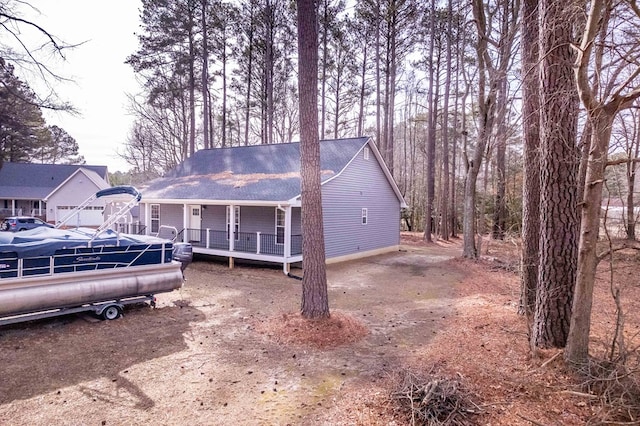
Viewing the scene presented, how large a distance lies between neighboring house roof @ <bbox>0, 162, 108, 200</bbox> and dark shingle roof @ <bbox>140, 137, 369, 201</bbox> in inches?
776

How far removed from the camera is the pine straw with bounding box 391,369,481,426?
11.5 feet

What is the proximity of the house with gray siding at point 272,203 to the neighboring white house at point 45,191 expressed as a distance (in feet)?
58.3

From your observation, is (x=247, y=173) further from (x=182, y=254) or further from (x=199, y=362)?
(x=199, y=362)

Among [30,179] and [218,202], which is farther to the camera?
[30,179]

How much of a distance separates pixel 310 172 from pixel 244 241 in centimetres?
848

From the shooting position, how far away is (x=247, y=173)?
1602cm

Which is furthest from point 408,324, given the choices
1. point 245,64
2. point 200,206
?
point 245,64

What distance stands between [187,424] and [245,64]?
82.3 ft

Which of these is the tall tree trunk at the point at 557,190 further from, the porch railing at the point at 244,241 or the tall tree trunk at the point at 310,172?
the porch railing at the point at 244,241

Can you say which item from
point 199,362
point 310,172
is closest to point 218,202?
point 310,172

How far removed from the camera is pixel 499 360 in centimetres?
494

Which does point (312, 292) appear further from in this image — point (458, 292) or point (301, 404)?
point (458, 292)

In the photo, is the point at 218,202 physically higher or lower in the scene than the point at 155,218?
higher

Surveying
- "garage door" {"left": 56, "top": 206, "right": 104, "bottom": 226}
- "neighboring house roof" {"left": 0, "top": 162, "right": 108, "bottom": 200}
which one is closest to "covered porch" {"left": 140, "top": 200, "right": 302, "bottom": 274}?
"garage door" {"left": 56, "top": 206, "right": 104, "bottom": 226}
